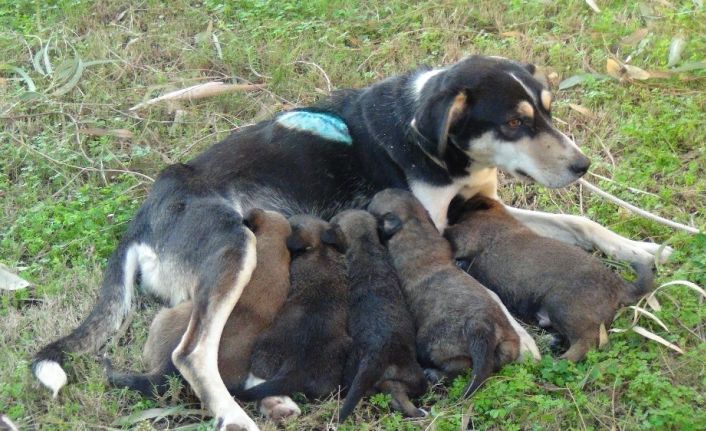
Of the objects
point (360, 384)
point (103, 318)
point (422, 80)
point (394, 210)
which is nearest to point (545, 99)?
point (422, 80)

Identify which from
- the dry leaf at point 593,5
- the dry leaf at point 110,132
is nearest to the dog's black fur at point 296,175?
the dry leaf at point 110,132

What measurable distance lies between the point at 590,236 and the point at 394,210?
124cm

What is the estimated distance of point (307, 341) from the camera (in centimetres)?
459

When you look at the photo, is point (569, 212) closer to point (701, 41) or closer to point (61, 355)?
point (701, 41)

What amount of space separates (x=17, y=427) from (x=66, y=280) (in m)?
1.35

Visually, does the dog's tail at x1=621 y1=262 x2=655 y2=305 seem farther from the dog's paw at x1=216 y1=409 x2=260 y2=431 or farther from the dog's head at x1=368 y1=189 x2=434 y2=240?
the dog's paw at x1=216 y1=409 x2=260 y2=431

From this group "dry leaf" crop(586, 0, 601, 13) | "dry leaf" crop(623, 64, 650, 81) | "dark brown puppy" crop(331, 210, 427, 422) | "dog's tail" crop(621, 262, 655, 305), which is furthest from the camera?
"dry leaf" crop(586, 0, 601, 13)

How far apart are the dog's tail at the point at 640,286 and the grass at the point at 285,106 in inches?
4.2

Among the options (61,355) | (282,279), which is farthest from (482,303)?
(61,355)

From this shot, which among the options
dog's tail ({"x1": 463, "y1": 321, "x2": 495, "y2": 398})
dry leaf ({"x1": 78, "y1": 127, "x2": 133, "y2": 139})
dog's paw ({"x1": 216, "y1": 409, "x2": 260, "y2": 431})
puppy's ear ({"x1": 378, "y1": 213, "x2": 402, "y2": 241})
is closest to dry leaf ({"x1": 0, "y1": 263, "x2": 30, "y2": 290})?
dry leaf ({"x1": 78, "y1": 127, "x2": 133, "y2": 139})

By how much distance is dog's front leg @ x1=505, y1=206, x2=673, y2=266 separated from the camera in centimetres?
555

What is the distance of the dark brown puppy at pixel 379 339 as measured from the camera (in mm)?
4445

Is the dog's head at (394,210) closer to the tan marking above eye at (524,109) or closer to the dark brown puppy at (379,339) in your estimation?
the dark brown puppy at (379,339)

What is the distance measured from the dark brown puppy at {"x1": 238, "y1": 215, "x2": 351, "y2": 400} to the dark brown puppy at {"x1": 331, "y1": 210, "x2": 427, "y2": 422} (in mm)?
67
